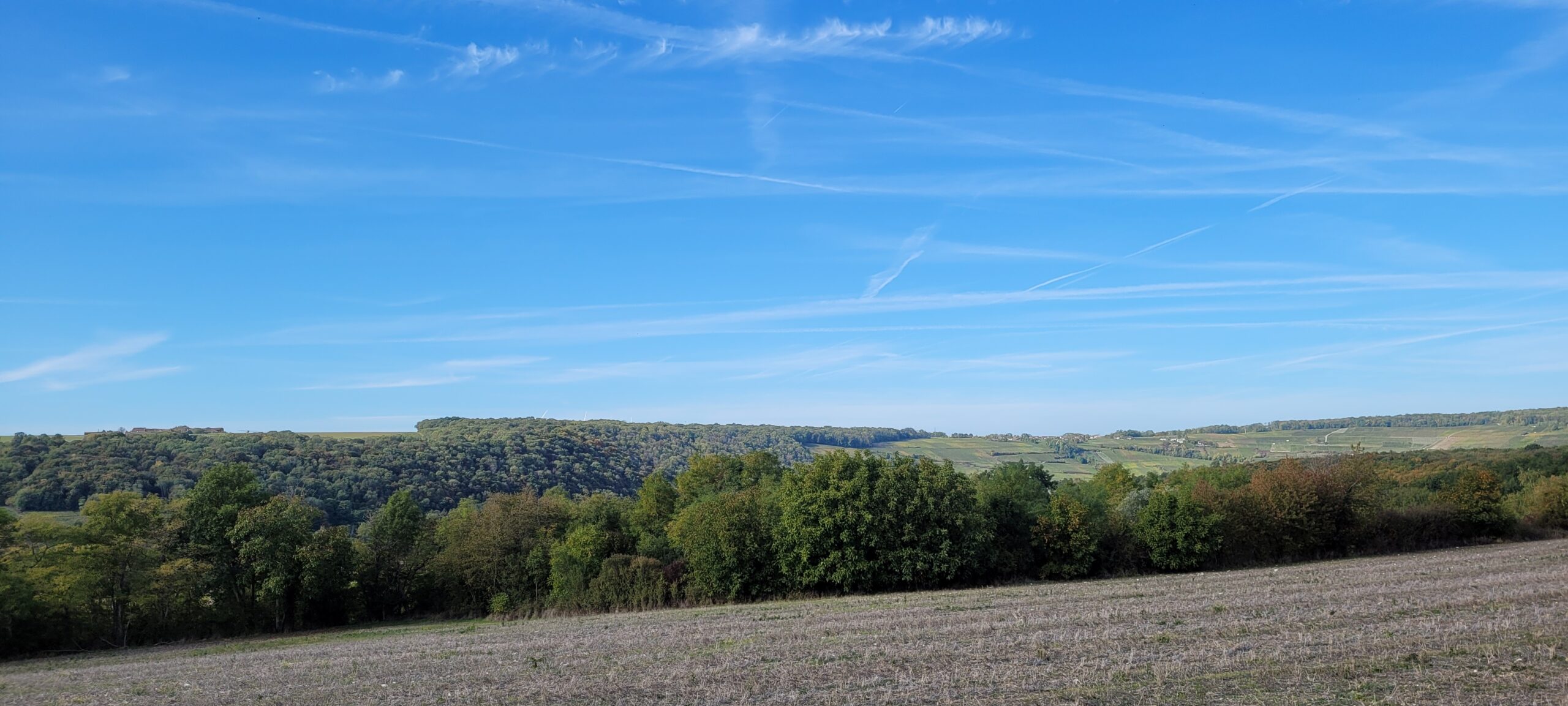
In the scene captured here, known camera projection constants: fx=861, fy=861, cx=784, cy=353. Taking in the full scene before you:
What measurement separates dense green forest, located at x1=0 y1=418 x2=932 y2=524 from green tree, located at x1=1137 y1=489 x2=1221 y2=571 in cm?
4688

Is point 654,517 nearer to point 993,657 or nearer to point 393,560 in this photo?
point 393,560

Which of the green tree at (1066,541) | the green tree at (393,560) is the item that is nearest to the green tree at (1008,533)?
the green tree at (1066,541)

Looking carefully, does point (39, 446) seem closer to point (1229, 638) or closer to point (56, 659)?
point (56, 659)

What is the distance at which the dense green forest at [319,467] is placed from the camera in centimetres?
10112

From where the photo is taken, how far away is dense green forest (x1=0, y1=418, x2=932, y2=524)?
101125mm

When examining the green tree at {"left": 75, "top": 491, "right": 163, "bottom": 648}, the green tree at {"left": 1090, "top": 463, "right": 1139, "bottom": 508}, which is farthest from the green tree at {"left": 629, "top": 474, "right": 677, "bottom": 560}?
the green tree at {"left": 1090, "top": 463, "right": 1139, "bottom": 508}

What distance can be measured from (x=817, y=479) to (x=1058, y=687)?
38717 mm

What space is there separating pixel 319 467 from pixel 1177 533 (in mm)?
112397

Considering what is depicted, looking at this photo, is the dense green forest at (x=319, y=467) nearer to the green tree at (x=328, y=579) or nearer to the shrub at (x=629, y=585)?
the green tree at (x=328, y=579)

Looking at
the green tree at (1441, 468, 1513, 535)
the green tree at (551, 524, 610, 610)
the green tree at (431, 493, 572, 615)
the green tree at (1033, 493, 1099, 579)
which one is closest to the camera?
the green tree at (551, 524, 610, 610)

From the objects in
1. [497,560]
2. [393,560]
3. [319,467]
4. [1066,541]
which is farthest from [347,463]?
[1066,541]

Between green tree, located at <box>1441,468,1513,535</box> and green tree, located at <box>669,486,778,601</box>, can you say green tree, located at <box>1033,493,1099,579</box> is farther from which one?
green tree, located at <box>1441,468,1513,535</box>

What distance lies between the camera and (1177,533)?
53750 millimetres

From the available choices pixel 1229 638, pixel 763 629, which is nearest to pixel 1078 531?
pixel 763 629
